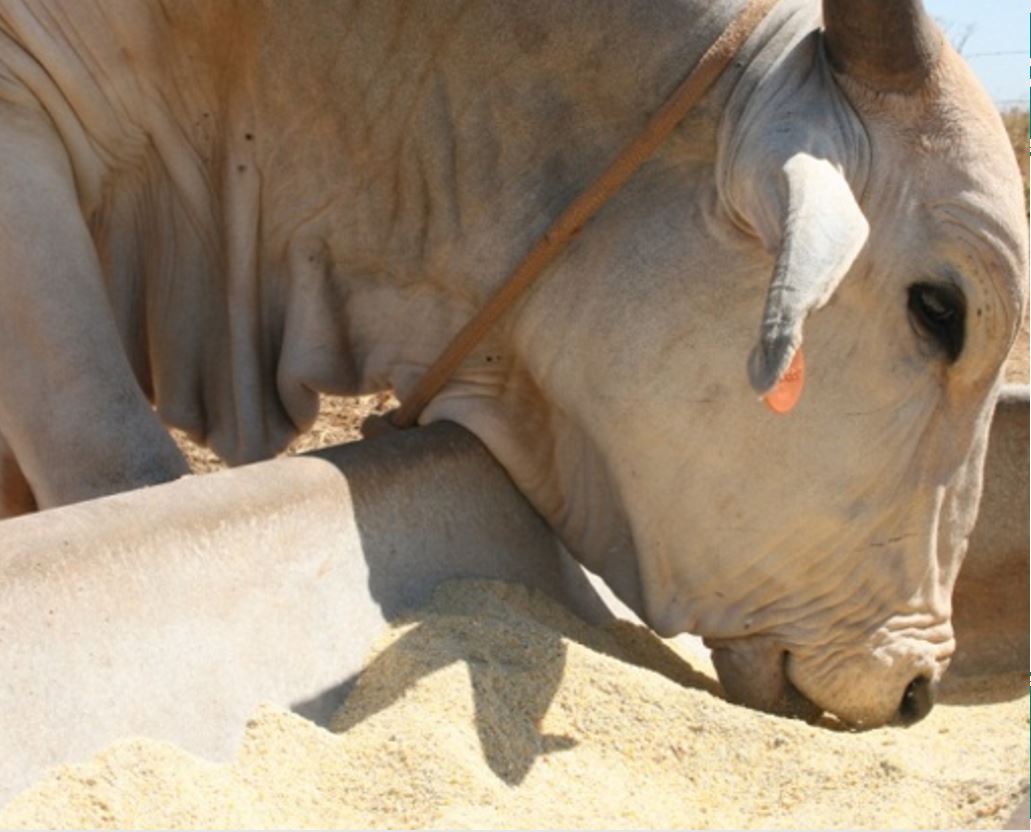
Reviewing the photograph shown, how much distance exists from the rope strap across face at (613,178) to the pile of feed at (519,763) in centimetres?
50

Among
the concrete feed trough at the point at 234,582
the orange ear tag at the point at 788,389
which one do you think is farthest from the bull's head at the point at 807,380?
the orange ear tag at the point at 788,389

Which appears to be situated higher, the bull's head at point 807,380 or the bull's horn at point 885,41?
the bull's horn at point 885,41

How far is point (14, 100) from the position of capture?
3.32 metres

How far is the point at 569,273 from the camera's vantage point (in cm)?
320

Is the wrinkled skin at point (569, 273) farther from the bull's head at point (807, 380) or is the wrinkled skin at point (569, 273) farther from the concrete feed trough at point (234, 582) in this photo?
the concrete feed trough at point (234, 582)

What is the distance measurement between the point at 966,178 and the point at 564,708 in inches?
37.3

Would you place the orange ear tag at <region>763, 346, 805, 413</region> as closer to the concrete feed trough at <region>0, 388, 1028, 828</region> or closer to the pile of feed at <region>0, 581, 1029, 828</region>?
the pile of feed at <region>0, 581, 1029, 828</region>

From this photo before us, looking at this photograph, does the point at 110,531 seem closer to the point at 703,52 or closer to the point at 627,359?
the point at 627,359

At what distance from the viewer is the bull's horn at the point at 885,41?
2.88 meters

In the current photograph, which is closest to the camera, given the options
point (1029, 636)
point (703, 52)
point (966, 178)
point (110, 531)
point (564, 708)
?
point (110, 531)

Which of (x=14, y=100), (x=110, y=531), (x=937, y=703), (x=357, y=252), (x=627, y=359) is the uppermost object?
(x=14, y=100)

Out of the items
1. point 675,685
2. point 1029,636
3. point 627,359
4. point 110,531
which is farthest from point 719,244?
point 1029,636

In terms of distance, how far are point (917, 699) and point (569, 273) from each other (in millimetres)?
868

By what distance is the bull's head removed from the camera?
294 centimetres
